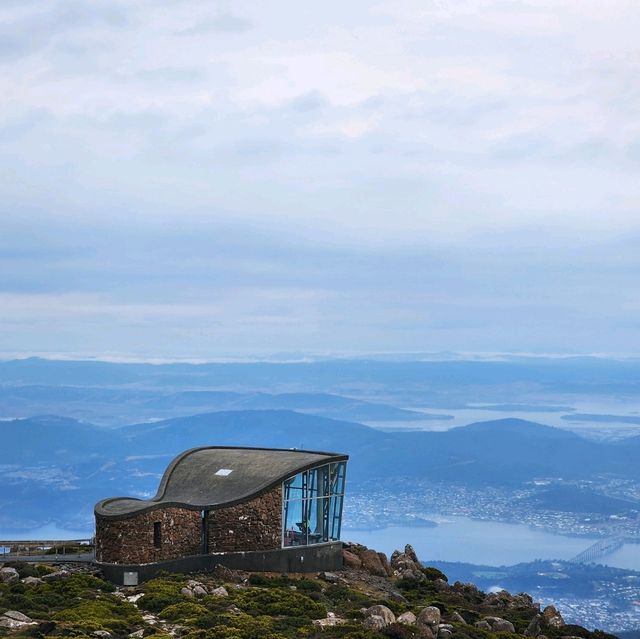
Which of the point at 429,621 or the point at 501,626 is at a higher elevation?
the point at 429,621

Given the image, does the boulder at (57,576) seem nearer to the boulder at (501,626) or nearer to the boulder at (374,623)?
the boulder at (374,623)

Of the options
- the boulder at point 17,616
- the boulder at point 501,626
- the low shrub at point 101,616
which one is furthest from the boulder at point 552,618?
the boulder at point 17,616

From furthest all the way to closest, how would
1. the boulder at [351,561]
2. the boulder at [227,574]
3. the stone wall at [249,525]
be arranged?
the boulder at [351,561]
the stone wall at [249,525]
the boulder at [227,574]

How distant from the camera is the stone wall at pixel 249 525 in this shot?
185 ft

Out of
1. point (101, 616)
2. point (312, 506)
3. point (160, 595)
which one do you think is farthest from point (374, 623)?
point (312, 506)

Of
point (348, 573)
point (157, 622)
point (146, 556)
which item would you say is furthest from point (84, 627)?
point (348, 573)

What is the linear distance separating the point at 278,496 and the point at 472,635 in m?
14.8

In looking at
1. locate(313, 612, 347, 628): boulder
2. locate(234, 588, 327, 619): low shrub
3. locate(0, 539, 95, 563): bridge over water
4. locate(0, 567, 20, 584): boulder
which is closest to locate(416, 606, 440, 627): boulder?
locate(313, 612, 347, 628): boulder

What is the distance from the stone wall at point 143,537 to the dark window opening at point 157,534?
0.11 metres

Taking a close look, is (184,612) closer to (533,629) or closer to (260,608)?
(260,608)

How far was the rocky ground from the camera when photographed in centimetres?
4172

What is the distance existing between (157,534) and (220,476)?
7.30 meters

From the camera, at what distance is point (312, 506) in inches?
2335

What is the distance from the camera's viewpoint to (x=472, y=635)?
152 ft
